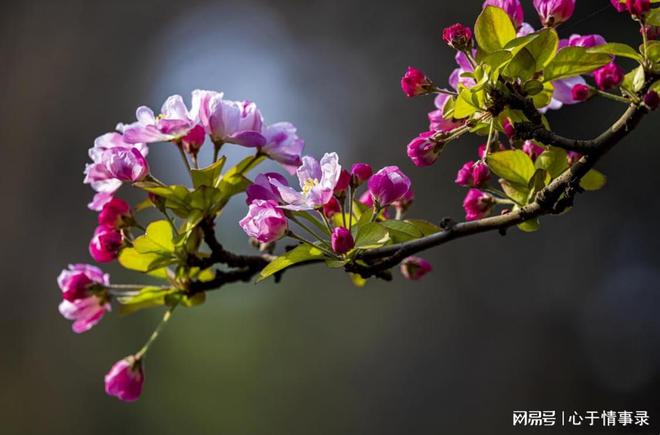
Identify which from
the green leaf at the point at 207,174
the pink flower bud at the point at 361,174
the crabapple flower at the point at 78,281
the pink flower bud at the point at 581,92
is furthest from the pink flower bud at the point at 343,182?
the crabapple flower at the point at 78,281

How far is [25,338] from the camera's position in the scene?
612 cm

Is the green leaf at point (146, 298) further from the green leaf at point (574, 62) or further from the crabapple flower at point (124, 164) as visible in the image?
the green leaf at point (574, 62)

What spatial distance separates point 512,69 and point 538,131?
0.05 m

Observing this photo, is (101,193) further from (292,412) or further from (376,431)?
(292,412)

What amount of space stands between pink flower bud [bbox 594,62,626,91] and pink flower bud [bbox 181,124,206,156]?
365 millimetres

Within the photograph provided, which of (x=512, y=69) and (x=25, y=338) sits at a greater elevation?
(x=25, y=338)

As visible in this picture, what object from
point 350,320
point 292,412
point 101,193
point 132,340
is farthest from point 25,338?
point 101,193

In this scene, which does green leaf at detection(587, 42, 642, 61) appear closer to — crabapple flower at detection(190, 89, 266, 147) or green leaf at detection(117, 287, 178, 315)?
crabapple flower at detection(190, 89, 266, 147)

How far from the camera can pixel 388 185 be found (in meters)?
0.63

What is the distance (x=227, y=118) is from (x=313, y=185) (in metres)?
0.13

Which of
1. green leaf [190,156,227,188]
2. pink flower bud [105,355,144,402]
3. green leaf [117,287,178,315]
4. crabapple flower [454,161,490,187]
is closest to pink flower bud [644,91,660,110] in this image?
crabapple flower [454,161,490,187]

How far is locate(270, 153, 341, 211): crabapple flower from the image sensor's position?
1.99 feet

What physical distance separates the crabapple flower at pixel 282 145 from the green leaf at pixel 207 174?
2.4 inches

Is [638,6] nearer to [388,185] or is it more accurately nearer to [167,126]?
[388,185]
